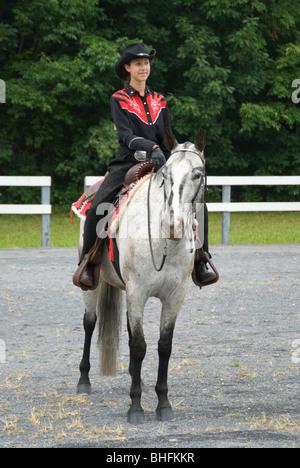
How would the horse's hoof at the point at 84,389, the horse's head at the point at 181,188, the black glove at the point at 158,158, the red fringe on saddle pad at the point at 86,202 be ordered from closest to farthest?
the horse's head at the point at 181,188 → the black glove at the point at 158,158 → the horse's hoof at the point at 84,389 → the red fringe on saddle pad at the point at 86,202

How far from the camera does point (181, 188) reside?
203 inches

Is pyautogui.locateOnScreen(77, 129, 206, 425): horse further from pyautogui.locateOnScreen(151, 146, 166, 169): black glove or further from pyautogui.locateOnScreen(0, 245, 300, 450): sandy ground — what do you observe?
pyautogui.locateOnScreen(0, 245, 300, 450): sandy ground

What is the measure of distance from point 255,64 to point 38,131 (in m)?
7.49

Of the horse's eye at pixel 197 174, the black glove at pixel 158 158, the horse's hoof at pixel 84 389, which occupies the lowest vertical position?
the horse's hoof at pixel 84 389

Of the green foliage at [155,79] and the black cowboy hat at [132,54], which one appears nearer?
the black cowboy hat at [132,54]

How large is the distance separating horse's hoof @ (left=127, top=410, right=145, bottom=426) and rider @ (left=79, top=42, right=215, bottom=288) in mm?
1259

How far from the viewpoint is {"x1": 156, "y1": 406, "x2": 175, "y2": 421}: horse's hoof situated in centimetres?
561

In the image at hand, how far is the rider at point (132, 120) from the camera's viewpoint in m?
6.25

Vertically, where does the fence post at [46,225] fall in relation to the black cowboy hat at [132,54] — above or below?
below

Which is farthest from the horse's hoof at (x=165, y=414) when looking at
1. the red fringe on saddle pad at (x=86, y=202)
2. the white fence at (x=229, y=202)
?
the white fence at (x=229, y=202)

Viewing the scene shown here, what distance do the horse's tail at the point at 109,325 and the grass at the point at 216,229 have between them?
29.6ft

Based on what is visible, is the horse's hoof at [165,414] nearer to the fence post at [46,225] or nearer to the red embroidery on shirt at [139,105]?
the red embroidery on shirt at [139,105]

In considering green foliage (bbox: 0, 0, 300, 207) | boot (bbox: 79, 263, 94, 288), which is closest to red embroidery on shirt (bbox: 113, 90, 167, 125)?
boot (bbox: 79, 263, 94, 288)

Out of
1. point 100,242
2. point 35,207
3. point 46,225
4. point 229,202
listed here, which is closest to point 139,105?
point 100,242
